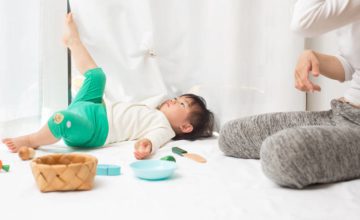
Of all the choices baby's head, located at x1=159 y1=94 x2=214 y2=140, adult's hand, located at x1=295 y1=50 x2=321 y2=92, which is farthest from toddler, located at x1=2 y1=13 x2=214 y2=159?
adult's hand, located at x1=295 y1=50 x2=321 y2=92

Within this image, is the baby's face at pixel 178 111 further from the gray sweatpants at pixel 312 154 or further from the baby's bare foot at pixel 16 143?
the gray sweatpants at pixel 312 154

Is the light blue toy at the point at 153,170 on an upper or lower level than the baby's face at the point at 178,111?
lower

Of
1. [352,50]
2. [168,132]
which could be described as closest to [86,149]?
[168,132]

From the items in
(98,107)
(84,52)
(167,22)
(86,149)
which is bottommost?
(86,149)

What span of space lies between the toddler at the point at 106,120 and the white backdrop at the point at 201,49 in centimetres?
8

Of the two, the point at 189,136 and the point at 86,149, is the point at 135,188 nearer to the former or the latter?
the point at 86,149

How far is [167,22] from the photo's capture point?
1566 millimetres

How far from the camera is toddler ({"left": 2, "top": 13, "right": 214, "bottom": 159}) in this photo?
1.22 metres

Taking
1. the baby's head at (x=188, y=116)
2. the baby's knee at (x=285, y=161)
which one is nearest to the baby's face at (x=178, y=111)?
the baby's head at (x=188, y=116)

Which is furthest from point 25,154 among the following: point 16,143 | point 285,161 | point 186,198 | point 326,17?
point 326,17

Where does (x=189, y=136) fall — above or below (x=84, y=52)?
below

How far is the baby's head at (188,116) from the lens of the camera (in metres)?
1.46

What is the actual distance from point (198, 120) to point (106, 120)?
0.97 ft

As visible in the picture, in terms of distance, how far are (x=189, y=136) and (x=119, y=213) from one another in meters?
0.75
